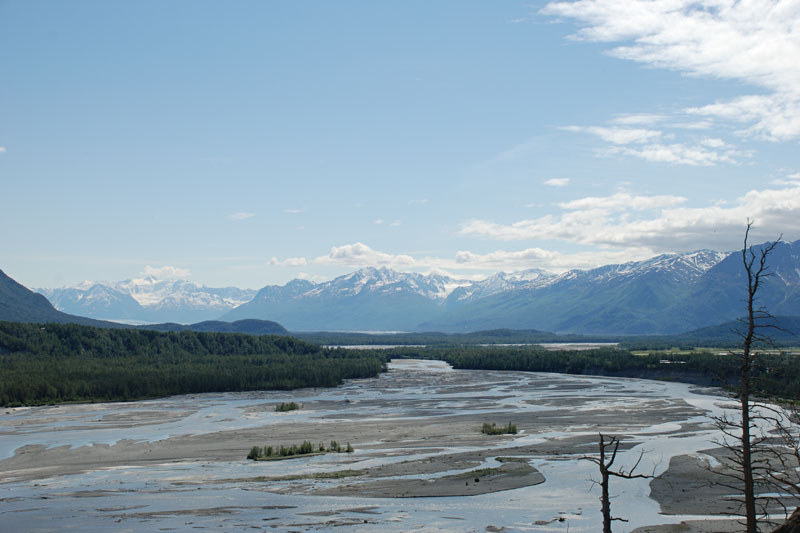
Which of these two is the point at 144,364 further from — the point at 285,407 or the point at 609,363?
the point at 609,363

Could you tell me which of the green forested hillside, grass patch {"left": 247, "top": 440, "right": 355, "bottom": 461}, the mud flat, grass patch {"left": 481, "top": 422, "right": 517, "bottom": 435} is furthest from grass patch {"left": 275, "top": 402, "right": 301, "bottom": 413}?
grass patch {"left": 481, "top": 422, "right": 517, "bottom": 435}

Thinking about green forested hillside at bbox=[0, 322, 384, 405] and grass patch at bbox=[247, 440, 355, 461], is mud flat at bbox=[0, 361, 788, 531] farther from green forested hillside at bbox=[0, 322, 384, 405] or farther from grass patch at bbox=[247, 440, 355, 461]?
green forested hillside at bbox=[0, 322, 384, 405]

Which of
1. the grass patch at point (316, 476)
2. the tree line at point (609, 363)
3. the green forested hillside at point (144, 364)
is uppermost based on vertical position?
the green forested hillside at point (144, 364)

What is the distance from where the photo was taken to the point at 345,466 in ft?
136

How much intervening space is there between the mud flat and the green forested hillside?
31.8ft

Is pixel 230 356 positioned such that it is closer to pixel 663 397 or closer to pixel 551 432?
pixel 663 397

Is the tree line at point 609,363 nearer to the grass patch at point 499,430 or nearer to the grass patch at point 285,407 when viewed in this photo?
the grass patch at point 499,430

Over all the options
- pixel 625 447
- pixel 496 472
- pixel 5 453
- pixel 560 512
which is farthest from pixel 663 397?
pixel 5 453

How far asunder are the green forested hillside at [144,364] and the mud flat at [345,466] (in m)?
9.69

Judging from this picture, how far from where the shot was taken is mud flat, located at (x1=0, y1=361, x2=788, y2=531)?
1189 inches

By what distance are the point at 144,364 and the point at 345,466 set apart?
83.0 metres

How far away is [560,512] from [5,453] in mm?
38754

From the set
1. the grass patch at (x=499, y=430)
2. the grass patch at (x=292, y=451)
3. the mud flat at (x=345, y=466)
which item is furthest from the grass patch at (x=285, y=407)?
the grass patch at (x=499, y=430)

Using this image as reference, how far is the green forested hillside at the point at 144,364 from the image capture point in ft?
287
